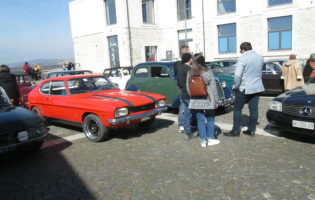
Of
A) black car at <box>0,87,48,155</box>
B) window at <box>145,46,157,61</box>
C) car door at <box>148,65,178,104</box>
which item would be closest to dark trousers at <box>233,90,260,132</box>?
car door at <box>148,65,178,104</box>

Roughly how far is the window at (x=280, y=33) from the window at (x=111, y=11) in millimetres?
14890

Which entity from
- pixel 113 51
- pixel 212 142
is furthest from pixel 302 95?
pixel 113 51

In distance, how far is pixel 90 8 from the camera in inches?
1211

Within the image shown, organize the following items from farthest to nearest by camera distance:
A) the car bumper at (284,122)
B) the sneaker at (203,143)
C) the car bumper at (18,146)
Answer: the sneaker at (203,143), the car bumper at (284,122), the car bumper at (18,146)

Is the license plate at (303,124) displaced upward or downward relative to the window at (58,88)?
downward

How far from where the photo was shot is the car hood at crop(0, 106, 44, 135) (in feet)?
15.4

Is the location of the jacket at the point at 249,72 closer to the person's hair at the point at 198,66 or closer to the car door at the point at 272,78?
the person's hair at the point at 198,66

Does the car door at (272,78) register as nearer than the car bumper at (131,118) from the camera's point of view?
No

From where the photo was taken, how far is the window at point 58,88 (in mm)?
7070

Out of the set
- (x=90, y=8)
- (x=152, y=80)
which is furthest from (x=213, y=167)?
(x=90, y=8)

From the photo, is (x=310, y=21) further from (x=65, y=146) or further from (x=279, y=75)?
(x=65, y=146)

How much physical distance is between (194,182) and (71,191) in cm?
174

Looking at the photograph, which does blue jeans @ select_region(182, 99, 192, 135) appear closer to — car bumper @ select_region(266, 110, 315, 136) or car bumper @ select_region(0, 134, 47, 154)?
car bumper @ select_region(266, 110, 315, 136)

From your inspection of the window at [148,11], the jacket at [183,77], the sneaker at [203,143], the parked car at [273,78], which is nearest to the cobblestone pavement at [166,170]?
the sneaker at [203,143]
